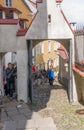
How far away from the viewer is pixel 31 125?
12.6 meters

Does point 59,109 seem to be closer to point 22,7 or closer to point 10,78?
point 10,78

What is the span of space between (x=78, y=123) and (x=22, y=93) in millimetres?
5563

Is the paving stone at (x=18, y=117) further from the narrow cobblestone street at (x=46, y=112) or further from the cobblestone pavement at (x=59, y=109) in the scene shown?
the cobblestone pavement at (x=59, y=109)

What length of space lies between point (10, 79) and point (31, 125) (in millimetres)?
6060

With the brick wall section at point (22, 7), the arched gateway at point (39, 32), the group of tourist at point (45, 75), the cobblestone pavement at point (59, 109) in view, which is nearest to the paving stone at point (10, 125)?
the cobblestone pavement at point (59, 109)

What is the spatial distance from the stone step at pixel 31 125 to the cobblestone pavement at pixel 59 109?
0.56m

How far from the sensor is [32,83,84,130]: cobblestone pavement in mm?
13834

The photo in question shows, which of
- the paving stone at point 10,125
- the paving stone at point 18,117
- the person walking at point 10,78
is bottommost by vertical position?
the paving stone at point 10,125

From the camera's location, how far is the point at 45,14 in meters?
18.8

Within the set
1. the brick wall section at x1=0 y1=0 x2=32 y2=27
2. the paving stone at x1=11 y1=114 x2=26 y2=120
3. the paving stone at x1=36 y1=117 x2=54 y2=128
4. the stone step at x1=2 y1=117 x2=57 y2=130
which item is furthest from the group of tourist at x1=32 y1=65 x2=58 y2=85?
the stone step at x1=2 y1=117 x2=57 y2=130

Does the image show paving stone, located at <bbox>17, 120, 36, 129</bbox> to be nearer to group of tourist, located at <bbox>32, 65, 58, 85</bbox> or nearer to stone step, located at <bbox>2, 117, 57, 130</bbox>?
stone step, located at <bbox>2, 117, 57, 130</bbox>

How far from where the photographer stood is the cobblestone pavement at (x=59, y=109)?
13834 mm

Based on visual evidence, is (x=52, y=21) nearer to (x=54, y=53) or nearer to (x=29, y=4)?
(x=29, y=4)

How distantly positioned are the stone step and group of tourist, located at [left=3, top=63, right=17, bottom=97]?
5210mm
